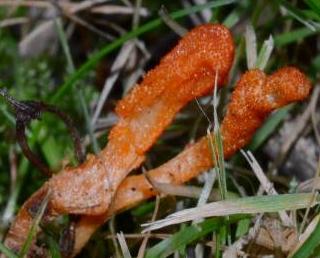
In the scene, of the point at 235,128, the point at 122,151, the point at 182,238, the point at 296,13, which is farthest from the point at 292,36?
the point at 182,238

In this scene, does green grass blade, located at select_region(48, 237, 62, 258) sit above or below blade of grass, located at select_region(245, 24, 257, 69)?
below

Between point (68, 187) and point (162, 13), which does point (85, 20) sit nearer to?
point (162, 13)

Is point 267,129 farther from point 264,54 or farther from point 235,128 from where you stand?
point 235,128

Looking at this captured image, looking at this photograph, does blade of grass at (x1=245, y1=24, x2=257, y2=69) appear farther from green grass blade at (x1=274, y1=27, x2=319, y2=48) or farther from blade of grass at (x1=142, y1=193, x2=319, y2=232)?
blade of grass at (x1=142, y1=193, x2=319, y2=232)

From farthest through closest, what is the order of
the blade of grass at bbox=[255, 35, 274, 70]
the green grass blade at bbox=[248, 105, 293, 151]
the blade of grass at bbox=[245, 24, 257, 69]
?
the green grass blade at bbox=[248, 105, 293, 151]
the blade of grass at bbox=[245, 24, 257, 69]
the blade of grass at bbox=[255, 35, 274, 70]

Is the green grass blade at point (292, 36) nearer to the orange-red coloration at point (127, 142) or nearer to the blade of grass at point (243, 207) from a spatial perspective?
the orange-red coloration at point (127, 142)

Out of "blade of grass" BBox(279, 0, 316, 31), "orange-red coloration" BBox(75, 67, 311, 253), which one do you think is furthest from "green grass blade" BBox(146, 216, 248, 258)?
"blade of grass" BBox(279, 0, 316, 31)

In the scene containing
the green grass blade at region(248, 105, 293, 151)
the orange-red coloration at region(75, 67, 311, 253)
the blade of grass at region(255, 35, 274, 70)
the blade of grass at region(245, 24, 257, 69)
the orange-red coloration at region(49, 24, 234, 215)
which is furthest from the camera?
the green grass blade at region(248, 105, 293, 151)

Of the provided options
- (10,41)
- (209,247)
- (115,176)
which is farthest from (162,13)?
(10,41)
